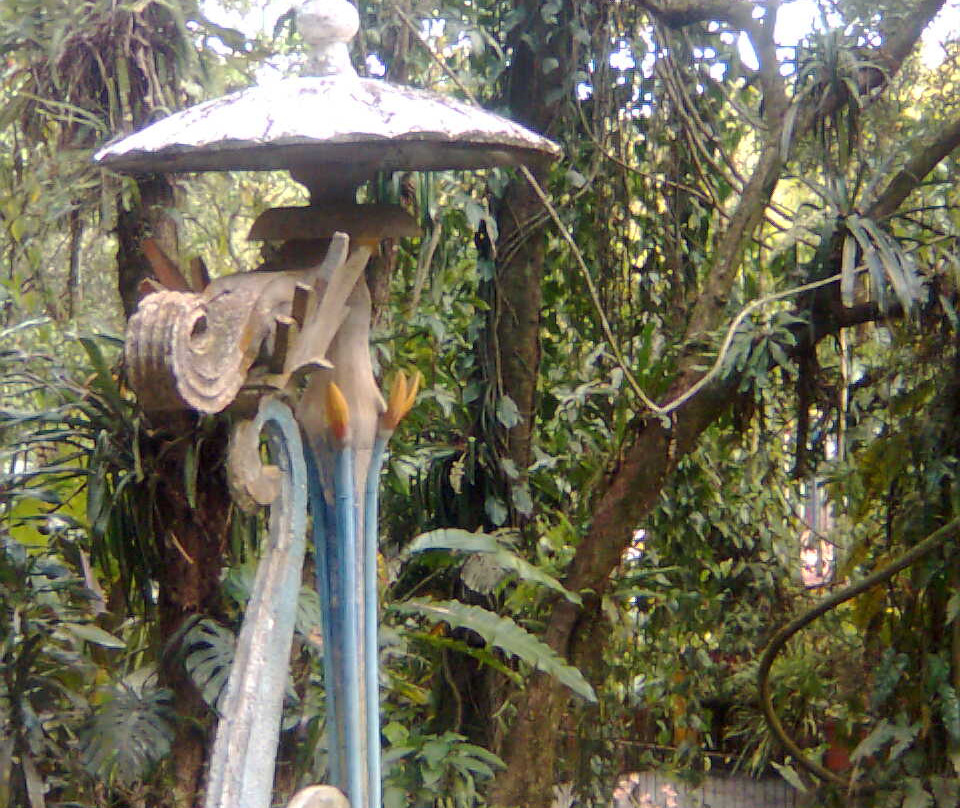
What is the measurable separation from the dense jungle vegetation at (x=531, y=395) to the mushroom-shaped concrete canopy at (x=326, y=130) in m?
0.77

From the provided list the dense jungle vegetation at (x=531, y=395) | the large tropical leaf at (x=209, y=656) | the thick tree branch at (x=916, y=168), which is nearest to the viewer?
the large tropical leaf at (x=209, y=656)

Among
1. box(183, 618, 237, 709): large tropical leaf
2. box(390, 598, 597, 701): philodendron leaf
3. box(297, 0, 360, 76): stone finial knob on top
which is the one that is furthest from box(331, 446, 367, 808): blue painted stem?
box(390, 598, 597, 701): philodendron leaf

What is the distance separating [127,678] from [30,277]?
0.91m

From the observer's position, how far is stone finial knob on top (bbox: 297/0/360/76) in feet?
5.16

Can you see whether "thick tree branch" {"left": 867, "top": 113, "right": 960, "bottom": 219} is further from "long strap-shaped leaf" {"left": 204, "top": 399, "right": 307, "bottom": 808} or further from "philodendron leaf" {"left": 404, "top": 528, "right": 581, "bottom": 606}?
"long strap-shaped leaf" {"left": 204, "top": 399, "right": 307, "bottom": 808}

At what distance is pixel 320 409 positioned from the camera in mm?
1640

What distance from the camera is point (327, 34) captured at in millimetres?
1583

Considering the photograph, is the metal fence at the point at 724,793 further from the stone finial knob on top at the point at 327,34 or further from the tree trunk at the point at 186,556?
the stone finial knob on top at the point at 327,34

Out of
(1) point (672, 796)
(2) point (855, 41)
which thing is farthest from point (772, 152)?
(1) point (672, 796)

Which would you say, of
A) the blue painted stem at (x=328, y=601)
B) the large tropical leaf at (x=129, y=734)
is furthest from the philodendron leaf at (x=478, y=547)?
the blue painted stem at (x=328, y=601)

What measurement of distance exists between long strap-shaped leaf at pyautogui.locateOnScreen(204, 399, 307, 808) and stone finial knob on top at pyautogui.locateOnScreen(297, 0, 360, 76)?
443mm

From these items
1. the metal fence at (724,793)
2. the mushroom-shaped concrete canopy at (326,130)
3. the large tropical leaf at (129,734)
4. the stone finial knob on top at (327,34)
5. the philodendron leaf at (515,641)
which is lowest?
the metal fence at (724,793)

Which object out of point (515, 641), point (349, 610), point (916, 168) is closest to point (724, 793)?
point (515, 641)

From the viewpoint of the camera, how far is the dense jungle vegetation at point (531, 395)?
241cm
